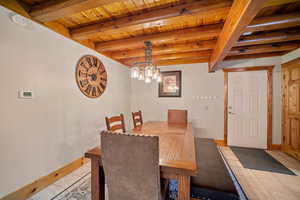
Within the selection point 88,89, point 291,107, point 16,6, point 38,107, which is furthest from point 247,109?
point 16,6

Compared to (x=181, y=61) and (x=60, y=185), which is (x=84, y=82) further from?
(x=181, y=61)

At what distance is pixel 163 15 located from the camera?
154 cm

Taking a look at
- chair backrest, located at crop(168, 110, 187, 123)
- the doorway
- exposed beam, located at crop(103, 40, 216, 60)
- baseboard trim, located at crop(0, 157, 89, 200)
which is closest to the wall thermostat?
baseboard trim, located at crop(0, 157, 89, 200)

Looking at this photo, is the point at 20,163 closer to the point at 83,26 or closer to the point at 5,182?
the point at 5,182

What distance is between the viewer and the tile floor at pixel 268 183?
5.15 feet

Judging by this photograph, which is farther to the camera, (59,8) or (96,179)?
(59,8)

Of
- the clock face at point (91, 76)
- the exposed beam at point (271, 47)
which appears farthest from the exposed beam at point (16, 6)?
the exposed beam at point (271, 47)

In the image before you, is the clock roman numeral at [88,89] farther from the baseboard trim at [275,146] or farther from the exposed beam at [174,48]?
the baseboard trim at [275,146]

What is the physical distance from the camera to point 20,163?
4.82 ft

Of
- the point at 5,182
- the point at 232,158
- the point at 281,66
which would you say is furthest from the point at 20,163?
the point at 281,66

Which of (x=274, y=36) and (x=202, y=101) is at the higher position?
(x=274, y=36)

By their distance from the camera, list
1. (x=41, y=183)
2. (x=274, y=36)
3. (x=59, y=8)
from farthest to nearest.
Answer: (x=274, y=36) → (x=41, y=183) → (x=59, y=8)

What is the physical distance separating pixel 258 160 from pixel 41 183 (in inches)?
146

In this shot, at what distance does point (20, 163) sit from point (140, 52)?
2644mm
